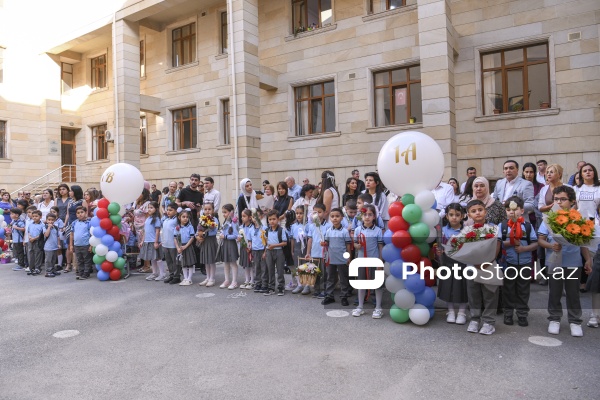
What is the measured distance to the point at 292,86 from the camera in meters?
15.7

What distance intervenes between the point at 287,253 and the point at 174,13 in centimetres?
1479

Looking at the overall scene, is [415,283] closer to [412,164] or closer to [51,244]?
[412,164]

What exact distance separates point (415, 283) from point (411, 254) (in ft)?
1.10

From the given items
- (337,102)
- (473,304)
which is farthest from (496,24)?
(473,304)

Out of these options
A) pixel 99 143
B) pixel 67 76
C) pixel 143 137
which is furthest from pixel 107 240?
pixel 67 76

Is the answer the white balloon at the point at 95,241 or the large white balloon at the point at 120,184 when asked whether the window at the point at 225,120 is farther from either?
the white balloon at the point at 95,241

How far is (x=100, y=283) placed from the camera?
8344 mm

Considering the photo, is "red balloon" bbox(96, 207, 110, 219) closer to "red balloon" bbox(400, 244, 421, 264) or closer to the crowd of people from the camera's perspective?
the crowd of people

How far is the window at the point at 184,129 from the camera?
18.5 m

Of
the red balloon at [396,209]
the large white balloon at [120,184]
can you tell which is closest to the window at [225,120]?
the large white balloon at [120,184]

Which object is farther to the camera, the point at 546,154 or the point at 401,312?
the point at 546,154

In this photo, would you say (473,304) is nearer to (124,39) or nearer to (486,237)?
(486,237)

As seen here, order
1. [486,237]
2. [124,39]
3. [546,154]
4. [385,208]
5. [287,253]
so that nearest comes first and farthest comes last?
A: [486,237] → [385,208] → [287,253] → [546,154] → [124,39]

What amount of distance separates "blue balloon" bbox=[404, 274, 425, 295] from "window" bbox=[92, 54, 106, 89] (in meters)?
21.1
